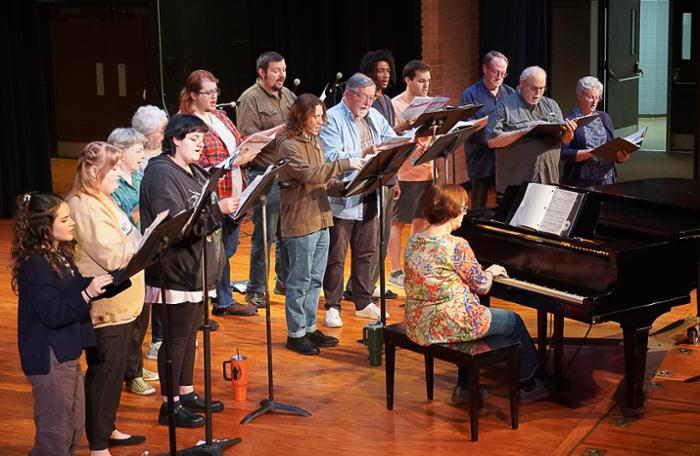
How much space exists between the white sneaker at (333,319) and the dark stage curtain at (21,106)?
4.81 metres

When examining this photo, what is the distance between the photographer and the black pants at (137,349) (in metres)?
5.37

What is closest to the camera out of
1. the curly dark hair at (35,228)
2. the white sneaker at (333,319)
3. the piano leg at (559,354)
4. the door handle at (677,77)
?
the curly dark hair at (35,228)

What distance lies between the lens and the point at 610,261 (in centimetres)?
494

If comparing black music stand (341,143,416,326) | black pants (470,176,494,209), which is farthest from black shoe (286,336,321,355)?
black pants (470,176,494,209)

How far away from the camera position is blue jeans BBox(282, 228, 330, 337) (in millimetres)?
6016

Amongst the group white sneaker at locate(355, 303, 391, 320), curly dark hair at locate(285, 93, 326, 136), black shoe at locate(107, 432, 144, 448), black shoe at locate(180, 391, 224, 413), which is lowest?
black shoe at locate(107, 432, 144, 448)

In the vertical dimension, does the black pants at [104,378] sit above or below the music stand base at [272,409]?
above

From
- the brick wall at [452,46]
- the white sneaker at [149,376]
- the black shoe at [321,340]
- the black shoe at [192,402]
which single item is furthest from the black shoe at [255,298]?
the brick wall at [452,46]

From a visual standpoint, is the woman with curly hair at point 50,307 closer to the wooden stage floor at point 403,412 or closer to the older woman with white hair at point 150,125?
the wooden stage floor at point 403,412

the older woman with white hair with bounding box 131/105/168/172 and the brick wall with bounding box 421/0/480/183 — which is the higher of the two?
the brick wall with bounding box 421/0/480/183

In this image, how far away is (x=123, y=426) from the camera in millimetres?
5199

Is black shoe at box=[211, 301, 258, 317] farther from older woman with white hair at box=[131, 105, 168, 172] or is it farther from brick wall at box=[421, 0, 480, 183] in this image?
brick wall at box=[421, 0, 480, 183]

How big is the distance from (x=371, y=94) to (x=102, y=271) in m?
2.30

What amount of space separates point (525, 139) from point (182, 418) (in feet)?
10.1
